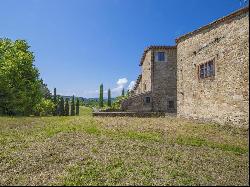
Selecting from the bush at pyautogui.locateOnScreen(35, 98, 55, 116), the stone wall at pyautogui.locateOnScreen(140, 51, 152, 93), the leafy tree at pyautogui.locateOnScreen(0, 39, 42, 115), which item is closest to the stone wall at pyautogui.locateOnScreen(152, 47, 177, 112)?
the stone wall at pyautogui.locateOnScreen(140, 51, 152, 93)

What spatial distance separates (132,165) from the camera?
10773mm

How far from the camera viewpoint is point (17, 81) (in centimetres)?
3859

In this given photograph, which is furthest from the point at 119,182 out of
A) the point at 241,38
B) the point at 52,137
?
the point at 241,38

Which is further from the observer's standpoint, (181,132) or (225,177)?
(181,132)

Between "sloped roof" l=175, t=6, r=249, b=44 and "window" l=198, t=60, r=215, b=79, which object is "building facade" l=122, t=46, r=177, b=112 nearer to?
"sloped roof" l=175, t=6, r=249, b=44

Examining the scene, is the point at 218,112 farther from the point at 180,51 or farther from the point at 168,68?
the point at 168,68

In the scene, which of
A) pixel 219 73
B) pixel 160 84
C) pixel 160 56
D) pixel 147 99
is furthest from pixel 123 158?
pixel 160 56

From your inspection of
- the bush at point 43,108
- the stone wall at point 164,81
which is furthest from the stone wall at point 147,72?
the bush at point 43,108

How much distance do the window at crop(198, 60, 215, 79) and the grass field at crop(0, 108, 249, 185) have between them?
22.0ft

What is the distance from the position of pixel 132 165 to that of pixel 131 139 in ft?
17.0

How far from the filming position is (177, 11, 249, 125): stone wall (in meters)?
20.1

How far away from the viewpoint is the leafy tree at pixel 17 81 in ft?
123

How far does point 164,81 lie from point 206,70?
15107 mm

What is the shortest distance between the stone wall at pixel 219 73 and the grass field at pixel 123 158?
3325 mm
